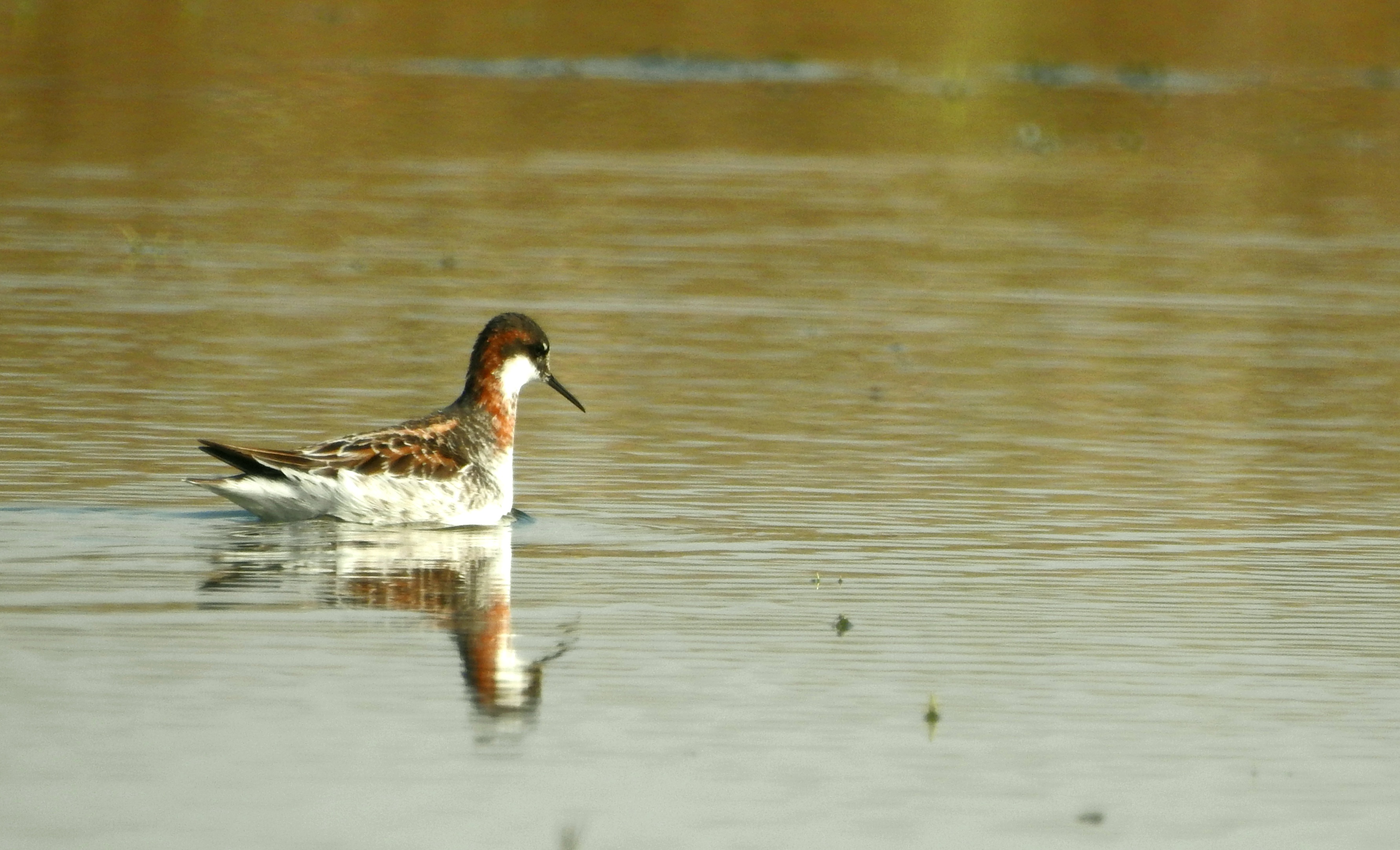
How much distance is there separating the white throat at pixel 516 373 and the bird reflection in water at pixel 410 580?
128cm

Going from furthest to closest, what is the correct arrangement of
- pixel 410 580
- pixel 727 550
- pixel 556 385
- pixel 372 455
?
pixel 556 385
pixel 372 455
pixel 727 550
pixel 410 580

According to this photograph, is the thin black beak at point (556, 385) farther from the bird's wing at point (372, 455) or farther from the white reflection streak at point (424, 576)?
the white reflection streak at point (424, 576)

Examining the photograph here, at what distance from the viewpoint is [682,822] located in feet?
28.5

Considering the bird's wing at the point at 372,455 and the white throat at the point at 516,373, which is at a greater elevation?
the white throat at the point at 516,373

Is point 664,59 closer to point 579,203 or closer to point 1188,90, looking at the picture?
point 1188,90

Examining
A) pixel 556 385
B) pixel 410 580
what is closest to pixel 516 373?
pixel 556 385

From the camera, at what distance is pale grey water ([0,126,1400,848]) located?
29.7 feet

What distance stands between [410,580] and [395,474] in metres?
1.75

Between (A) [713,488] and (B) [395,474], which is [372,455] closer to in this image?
(B) [395,474]

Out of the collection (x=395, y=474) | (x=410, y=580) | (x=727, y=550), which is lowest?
Result: (x=410, y=580)

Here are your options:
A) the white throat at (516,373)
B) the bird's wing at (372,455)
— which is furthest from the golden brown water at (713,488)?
the white throat at (516,373)

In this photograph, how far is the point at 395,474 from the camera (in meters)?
14.3

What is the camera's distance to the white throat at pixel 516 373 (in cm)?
1557

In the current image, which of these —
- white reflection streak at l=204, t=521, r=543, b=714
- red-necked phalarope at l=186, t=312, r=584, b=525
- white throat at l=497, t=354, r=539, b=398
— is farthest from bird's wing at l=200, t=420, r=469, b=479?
white throat at l=497, t=354, r=539, b=398
